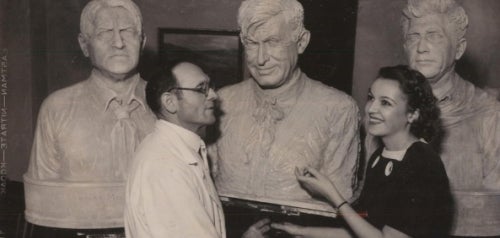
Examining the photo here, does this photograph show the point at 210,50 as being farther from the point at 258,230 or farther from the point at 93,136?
the point at 258,230

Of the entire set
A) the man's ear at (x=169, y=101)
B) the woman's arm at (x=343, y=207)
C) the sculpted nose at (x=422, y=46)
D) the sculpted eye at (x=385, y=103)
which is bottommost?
the woman's arm at (x=343, y=207)

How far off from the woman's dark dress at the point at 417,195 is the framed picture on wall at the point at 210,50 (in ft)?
7.46

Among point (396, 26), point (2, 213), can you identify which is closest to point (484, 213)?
point (396, 26)

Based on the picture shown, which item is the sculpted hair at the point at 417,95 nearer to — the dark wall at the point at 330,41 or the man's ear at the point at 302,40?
the man's ear at the point at 302,40

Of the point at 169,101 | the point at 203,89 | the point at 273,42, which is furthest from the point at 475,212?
the point at 169,101

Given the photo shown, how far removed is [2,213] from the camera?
3.26m

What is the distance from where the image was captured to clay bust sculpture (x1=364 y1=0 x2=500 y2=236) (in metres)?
2.90

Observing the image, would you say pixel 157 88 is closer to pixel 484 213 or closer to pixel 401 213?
pixel 401 213

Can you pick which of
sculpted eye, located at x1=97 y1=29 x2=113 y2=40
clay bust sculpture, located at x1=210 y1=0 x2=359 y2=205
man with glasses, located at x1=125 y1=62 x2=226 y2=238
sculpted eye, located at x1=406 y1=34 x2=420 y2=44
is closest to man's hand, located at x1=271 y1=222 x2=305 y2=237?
clay bust sculpture, located at x1=210 y1=0 x2=359 y2=205

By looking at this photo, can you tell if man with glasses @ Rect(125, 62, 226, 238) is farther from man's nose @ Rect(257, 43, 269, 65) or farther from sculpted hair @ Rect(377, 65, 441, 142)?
sculpted hair @ Rect(377, 65, 441, 142)

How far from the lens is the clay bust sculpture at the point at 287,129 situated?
8.93 feet

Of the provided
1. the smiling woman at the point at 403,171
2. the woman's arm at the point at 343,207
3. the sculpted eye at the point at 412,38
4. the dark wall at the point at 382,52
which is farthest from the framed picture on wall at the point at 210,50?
the smiling woman at the point at 403,171

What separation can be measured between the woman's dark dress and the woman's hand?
7.2 inches

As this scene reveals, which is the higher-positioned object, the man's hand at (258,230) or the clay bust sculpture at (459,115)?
the clay bust sculpture at (459,115)
